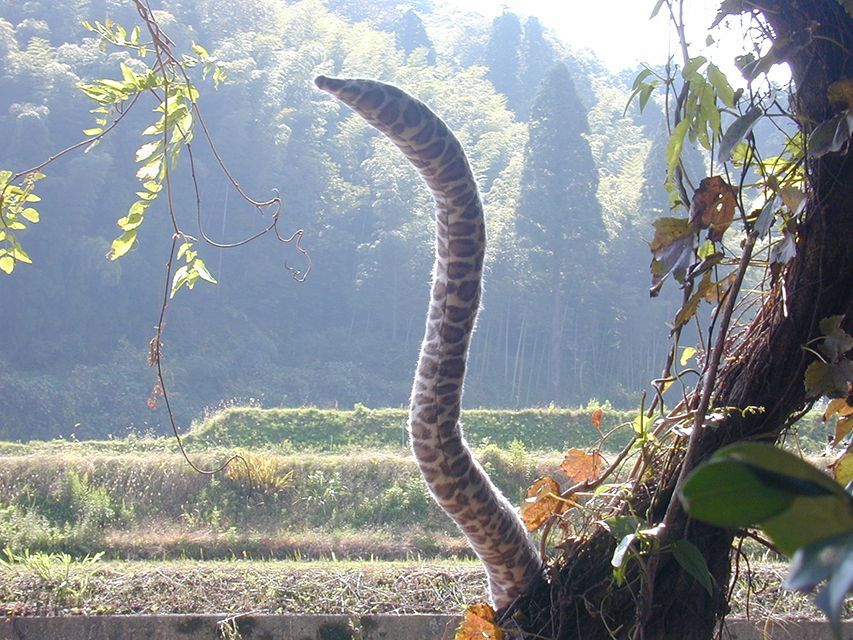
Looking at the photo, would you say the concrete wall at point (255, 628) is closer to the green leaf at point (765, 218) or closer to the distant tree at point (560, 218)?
the green leaf at point (765, 218)

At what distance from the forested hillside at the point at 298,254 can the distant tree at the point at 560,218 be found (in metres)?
0.06

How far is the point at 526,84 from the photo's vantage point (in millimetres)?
40219

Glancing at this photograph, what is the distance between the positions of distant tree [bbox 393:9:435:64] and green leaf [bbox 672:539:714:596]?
128ft

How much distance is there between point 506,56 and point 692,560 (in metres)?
41.7

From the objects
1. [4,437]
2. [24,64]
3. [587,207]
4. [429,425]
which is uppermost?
[24,64]

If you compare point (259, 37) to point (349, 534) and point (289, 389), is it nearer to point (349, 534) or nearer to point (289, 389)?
point (289, 389)

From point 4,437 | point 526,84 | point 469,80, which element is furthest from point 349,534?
point 526,84

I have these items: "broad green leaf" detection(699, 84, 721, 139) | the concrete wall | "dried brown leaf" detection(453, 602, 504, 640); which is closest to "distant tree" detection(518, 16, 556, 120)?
the concrete wall

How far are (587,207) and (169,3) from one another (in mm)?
18148

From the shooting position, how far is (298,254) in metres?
28.4

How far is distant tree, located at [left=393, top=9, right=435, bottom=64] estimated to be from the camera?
38812 millimetres

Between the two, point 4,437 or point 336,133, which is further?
point 336,133

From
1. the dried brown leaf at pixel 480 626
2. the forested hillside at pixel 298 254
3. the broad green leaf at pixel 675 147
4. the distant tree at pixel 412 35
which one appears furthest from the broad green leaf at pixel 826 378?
the distant tree at pixel 412 35

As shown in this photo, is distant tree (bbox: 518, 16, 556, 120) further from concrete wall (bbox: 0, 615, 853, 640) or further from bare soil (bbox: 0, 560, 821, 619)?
concrete wall (bbox: 0, 615, 853, 640)
